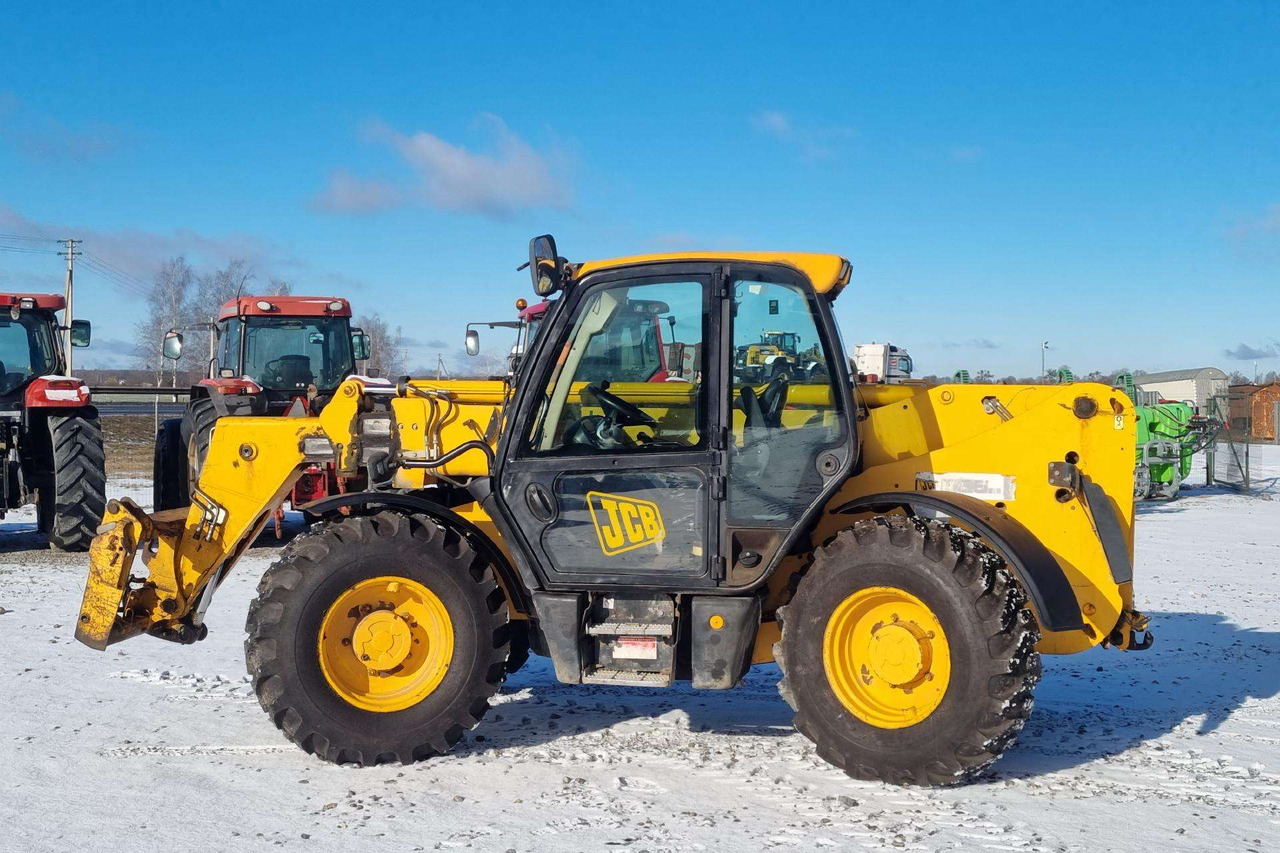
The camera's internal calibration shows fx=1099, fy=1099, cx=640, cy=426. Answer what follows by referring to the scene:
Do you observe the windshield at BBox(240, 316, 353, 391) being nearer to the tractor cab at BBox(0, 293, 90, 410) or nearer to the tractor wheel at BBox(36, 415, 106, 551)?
the tractor cab at BBox(0, 293, 90, 410)

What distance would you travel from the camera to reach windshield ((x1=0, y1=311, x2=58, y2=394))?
11906mm

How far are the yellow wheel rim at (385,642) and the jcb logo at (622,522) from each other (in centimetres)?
77

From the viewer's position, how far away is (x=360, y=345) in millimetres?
13641

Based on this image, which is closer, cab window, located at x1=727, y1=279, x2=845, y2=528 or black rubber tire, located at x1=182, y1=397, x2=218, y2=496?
cab window, located at x1=727, y1=279, x2=845, y2=528

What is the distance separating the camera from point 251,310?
524 inches

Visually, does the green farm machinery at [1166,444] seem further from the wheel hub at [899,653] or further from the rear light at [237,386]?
the wheel hub at [899,653]

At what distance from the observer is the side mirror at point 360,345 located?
13.6 m

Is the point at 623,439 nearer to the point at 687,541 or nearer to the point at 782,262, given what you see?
the point at 687,541

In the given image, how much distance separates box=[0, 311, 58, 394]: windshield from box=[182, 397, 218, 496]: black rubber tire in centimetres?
159

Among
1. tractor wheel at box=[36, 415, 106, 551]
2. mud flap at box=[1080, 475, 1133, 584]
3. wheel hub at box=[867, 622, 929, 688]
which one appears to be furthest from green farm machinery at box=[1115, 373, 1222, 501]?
tractor wheel at box=[36, 415, 106, 551]

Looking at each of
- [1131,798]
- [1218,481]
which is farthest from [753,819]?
[1218,481]

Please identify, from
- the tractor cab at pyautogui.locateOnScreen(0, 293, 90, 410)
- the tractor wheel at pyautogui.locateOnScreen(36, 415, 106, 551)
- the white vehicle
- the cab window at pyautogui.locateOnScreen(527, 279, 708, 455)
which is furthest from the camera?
the white vehicle

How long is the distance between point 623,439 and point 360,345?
9.57 meters

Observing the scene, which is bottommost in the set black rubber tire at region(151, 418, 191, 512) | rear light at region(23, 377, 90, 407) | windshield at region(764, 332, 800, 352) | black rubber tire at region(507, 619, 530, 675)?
black rubber tire at region(507, 619, 530, 675)
